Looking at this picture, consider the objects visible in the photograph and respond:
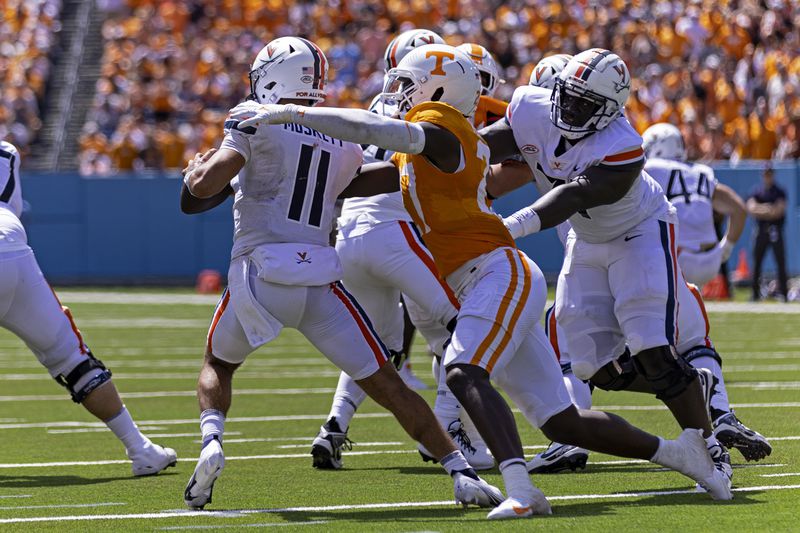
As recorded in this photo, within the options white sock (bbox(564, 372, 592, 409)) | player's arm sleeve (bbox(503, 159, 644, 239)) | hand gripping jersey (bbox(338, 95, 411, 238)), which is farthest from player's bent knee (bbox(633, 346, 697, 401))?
hand gripping jersey (bbox(338, 95, 411, 238))

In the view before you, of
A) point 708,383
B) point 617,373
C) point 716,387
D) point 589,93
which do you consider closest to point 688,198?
point 716,387

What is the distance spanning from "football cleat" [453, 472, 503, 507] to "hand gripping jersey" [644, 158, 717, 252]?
4.68m

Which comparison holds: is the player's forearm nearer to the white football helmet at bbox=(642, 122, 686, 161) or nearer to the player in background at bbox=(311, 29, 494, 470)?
the player in background at bbox=(311, 29, 494, 470)

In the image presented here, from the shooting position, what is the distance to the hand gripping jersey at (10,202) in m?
7.39

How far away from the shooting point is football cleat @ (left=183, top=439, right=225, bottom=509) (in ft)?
19.6

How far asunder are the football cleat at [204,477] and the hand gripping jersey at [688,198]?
5106mm

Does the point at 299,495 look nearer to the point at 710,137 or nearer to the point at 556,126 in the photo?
the point at 556,126

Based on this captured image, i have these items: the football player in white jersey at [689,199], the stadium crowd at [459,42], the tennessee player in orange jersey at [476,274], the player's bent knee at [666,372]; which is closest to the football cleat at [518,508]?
the tennessee player in orange jersey at [476,274]

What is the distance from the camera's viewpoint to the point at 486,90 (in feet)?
26.3

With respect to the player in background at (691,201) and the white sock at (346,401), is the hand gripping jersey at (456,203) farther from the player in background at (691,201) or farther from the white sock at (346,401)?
the player in background at (691,201)

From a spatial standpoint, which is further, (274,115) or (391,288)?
(391,288)

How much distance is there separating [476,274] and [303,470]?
6.15 ft

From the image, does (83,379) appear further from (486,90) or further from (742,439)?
(742,439)

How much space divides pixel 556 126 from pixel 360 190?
86 cm
